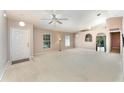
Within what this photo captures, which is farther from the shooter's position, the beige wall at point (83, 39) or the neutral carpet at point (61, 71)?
the beige wall at point (83, 39)

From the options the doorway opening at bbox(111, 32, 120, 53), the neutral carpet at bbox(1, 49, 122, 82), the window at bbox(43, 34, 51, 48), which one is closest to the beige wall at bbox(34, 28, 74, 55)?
the window at bbox(43, 34, 51, 48)

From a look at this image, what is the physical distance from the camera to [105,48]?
585cm

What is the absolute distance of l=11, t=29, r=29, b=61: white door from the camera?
3.56 meters

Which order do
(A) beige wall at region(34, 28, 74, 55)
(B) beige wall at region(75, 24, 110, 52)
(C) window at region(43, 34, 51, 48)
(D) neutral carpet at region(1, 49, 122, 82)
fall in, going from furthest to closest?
(B) beige wall at region(75, 24, 110, 52)
(C) window at region(43, 34, 51, 48)
(A) beige wall at region(34, 28, 74, 55)
(D) neutral carpet at region(1, 49, 122, 82)

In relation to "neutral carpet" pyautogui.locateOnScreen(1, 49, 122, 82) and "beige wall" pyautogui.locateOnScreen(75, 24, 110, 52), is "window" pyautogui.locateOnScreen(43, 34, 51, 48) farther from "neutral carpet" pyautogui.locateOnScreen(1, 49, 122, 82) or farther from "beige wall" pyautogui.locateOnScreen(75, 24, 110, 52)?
"beige wall" pyautogui.locateOnScreen(75, 24, 110, 52)

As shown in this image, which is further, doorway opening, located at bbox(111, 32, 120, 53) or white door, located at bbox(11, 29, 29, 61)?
doorway opening, located at bbox(111, 32, 120, 53)

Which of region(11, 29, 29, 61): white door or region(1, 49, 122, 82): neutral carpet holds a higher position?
region(11, 29, 29, 61): white door

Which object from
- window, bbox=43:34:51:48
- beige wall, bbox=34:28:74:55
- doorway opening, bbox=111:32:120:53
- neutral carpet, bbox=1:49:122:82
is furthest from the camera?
doorway opening, bbox=111:32:120:53

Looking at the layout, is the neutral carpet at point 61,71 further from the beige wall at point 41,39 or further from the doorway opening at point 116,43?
the doorway opening at point 116,43

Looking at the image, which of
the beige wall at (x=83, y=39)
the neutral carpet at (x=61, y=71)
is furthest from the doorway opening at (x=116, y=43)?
the beige wall at (x=83, y=39)

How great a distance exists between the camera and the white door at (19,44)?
3.56 meters
